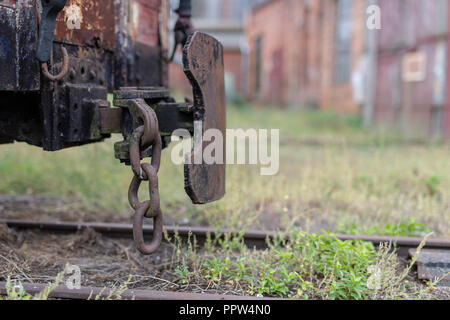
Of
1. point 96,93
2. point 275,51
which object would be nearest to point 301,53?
point 275,51

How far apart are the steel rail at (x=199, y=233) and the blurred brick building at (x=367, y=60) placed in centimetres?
698

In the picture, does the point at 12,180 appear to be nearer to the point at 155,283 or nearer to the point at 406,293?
the point at 155,283

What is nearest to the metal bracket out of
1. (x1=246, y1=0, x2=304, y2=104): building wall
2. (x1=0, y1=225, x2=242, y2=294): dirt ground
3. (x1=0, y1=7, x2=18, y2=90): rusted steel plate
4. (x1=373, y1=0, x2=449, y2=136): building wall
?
(x1=0, y1=7, x2=18, y2=90): rusted steel plate

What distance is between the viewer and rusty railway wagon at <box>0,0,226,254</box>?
240cm

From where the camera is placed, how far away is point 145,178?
2.34m

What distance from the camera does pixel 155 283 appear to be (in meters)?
2.94

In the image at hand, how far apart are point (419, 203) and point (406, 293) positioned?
201 centimetres

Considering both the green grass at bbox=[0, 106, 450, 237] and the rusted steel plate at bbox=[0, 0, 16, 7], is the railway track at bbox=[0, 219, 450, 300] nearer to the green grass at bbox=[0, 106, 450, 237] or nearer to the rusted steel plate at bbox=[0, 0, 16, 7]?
the green grass at bbox=[0, 106, 450, 237]

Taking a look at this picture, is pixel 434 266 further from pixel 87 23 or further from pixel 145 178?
pixel 87 23

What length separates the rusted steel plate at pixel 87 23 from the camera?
8.75ft

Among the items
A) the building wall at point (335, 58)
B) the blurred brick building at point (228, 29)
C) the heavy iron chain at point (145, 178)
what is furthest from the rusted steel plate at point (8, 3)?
the blurred brick building at point (228, 29)

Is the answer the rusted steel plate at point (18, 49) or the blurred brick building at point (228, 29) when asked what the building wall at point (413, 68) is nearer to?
the rusted steel plate at point (18, 49)
